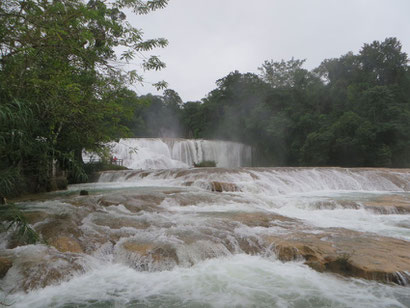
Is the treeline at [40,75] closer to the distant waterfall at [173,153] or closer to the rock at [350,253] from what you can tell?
the rock at [350,253]

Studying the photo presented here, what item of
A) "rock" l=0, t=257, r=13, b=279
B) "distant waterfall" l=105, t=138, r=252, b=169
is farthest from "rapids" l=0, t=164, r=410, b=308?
"distant waterfall" l=105, t=138, r=252, b=169

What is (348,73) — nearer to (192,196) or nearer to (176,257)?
(192,196)

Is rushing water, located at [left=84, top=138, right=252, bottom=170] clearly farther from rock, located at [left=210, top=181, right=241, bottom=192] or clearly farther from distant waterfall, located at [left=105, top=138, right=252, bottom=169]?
rock, located at [left=210, top=181, right=241, bottom=192]

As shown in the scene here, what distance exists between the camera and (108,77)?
5.20 metres

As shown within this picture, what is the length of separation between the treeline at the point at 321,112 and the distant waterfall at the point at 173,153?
4.34 meters

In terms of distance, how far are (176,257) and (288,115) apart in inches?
1152

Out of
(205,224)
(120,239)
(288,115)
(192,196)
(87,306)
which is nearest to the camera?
(87,306)

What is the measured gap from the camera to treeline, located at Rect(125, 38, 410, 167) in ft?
81.6

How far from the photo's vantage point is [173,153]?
25641mm

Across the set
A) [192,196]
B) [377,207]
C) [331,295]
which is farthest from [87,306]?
[377,207]

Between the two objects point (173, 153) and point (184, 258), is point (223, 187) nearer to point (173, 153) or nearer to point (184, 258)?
point (184, 258)

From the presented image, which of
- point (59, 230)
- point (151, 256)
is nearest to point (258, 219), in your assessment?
point (151, 256)

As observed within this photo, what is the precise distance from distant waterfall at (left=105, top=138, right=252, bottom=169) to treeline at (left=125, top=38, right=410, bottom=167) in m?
4.34

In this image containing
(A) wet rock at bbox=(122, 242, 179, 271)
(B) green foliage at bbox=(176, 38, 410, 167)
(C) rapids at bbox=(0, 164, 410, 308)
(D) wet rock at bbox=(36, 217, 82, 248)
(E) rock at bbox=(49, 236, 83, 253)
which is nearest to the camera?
(C) rapids at bbox=(0, 164, 410, 308)
